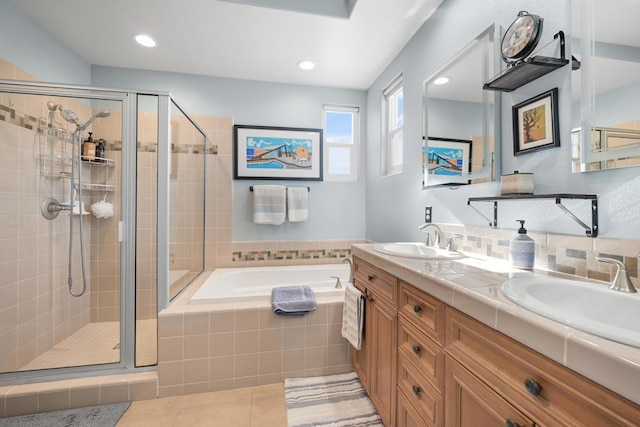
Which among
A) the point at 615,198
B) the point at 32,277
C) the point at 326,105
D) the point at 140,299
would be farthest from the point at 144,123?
the point at 615,198

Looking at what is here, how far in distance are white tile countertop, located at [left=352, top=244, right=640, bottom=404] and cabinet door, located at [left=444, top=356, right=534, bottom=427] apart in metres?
0.18

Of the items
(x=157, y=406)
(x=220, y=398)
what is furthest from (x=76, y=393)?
(x=220, y=398)

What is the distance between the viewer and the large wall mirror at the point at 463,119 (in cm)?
139

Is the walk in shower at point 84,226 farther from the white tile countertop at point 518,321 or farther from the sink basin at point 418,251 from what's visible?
the white tile countertop at point 518,321

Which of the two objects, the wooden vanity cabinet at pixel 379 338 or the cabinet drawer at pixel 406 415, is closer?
the cabinet drawer at pixel 406 415

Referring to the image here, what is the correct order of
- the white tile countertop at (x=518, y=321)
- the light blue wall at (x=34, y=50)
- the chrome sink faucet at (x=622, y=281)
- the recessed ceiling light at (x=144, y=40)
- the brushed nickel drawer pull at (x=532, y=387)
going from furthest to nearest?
the recessed ceiling light at (x=144, y=40)
the light blue wall at (x=34, y=50)
the chrome sink faucet at (x=622, y=281)
the brushed nickel drawer pull at (x=532, y=387)
the white tile countertop at (x=518, y=321)

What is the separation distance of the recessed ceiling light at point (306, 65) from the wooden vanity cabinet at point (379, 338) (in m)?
1.87

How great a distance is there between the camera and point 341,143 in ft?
9.94

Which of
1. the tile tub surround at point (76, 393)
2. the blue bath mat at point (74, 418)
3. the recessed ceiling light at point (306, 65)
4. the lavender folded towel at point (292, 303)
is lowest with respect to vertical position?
the blue bath mat at point (74, 418)

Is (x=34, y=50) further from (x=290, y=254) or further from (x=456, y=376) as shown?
(x=456, y=376)

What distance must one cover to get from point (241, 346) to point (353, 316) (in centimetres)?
76

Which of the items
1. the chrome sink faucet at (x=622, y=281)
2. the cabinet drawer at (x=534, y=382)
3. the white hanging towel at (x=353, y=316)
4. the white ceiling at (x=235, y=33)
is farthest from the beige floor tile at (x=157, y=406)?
the white ceiling at (x=235, y=33)

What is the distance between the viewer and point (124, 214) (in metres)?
1.70

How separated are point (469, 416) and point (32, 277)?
99.8 inches
